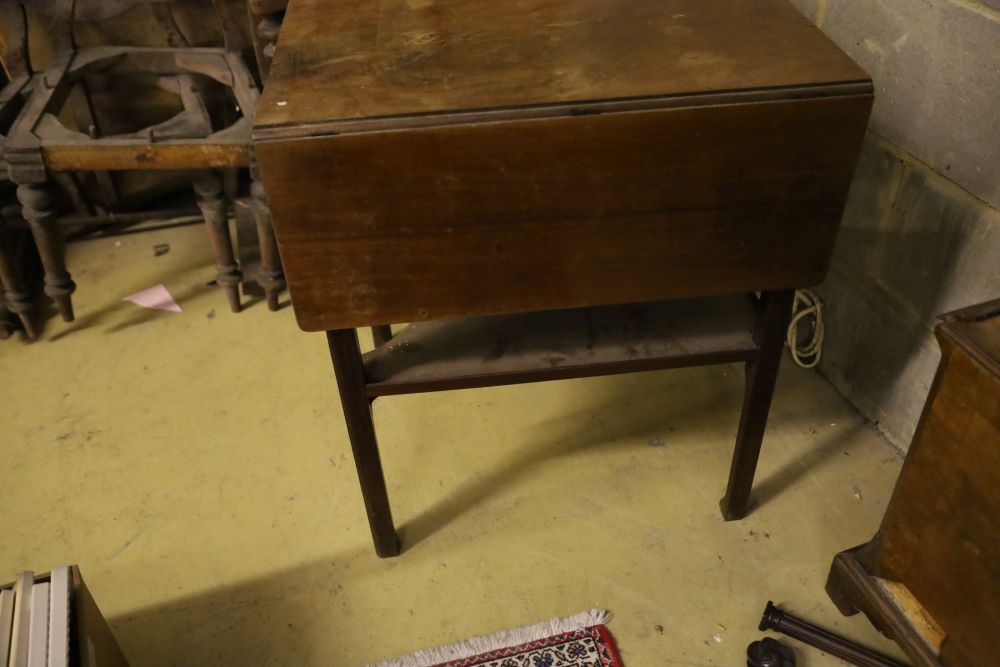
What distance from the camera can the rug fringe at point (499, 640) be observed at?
1.36 m

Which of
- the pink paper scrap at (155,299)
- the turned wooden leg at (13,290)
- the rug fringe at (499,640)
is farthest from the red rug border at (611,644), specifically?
the turned wooden leg at (13,290)

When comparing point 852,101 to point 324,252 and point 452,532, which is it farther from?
point 452,532

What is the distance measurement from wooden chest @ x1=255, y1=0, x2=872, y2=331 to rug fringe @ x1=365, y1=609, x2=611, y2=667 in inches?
23.0

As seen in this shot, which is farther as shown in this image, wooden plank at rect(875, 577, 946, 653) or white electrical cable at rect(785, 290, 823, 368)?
white electrical cable at rect(785, 290, 823, 368)

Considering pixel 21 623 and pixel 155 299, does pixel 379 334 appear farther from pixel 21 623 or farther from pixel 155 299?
pixel 21 623

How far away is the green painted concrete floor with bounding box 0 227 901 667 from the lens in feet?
4.69

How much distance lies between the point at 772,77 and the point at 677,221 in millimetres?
213

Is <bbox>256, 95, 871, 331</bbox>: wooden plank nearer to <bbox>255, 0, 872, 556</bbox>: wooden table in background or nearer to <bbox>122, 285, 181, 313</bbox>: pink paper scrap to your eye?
<bbox>255, 0, 872, 556</bbox>: wooden table in background

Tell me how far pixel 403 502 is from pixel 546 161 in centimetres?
86

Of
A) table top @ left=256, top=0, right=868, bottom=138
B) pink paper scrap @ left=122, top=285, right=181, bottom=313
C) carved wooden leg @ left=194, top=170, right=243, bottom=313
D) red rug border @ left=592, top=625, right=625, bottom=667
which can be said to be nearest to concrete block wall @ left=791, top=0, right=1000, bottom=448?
table top @ left=256, top=0, right=868, bottom=138

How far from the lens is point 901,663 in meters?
1.31

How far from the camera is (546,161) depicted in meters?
1.03

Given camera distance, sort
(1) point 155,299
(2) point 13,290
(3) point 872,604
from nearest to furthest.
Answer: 1. (3) point 872,604
2. (2) point 13,290
3. (1) point 155,299

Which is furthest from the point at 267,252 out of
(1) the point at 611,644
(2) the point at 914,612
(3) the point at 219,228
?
(2) the point at 914,612
